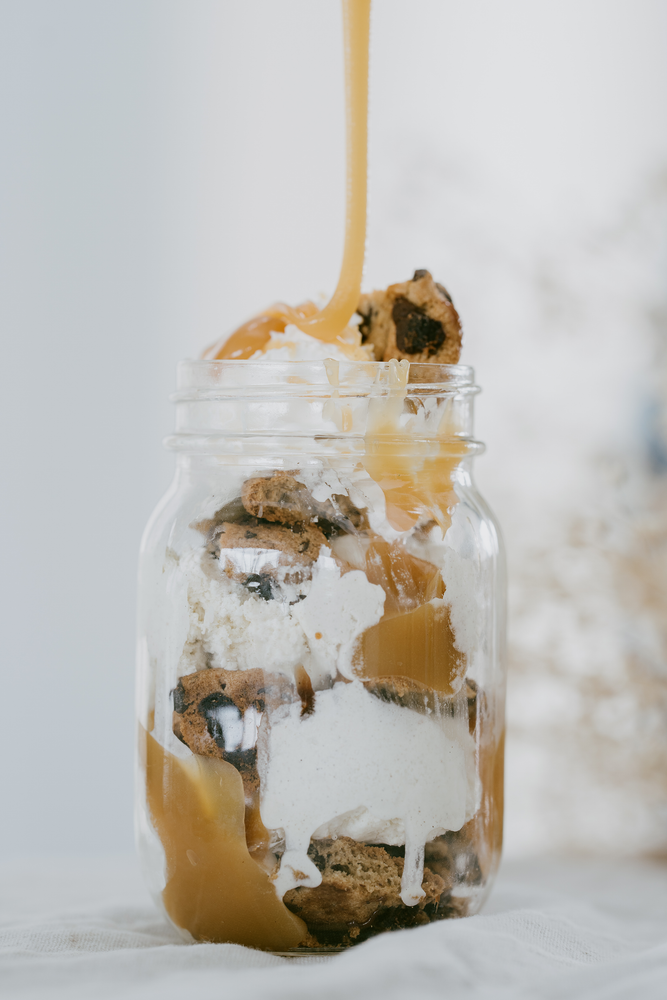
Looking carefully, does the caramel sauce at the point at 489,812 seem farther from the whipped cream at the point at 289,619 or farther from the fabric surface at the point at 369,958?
the whipped cream at the point at 289,619

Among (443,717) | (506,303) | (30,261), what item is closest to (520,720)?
(506,303)

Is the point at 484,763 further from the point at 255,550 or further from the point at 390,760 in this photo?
the point at 255,550

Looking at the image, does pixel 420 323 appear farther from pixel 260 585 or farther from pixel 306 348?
pixel 260 585

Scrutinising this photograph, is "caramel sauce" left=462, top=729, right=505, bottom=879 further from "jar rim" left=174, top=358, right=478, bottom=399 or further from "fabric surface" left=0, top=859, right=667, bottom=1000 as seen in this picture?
"jar rim" left=174, top=358, right=478, bottom=399

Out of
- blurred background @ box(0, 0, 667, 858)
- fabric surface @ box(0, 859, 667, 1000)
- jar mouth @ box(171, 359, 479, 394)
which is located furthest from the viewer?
blurred background @ box(0, 0, 667, 858)

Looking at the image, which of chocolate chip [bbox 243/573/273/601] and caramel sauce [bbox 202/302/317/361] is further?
caramel sauce [bbox 202/302/317/361]

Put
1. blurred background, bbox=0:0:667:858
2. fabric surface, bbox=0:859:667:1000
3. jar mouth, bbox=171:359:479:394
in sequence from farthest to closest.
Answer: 1. blurred background, bbox=0:0:667:858
2. jar mouth, bbox=171:359:479:394
3. fabric surface, bbox=0:859:667:1000

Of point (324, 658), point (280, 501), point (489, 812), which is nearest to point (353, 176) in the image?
point (280, 501)

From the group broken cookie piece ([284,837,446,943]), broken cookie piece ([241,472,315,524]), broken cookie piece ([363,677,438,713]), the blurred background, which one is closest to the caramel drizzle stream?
broken cookie piece ([241,472,315,524])
